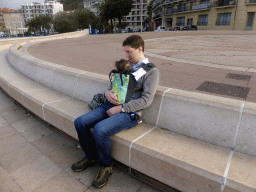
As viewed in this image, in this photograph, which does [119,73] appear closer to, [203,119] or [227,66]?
[203,119]

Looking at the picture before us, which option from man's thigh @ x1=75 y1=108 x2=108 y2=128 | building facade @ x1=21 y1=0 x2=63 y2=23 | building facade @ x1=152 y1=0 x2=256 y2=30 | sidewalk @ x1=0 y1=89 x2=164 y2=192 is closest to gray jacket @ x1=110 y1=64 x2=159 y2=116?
man's thigh @ x1=75 y1=108 x2=108 y2=128

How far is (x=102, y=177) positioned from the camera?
2.17 m

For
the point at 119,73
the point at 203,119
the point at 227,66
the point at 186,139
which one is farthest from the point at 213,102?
the point at 227,66

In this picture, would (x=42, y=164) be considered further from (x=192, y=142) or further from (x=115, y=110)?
(x=192, y=142)

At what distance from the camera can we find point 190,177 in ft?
5.71

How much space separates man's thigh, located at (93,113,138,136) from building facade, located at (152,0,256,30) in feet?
135

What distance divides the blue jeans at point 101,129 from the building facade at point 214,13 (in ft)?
135

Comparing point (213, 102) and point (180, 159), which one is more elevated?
point (213, 102)

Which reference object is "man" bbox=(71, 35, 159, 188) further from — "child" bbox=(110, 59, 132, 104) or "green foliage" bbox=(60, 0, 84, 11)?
"green foliage" bbox=(60, 0, 84, 11)

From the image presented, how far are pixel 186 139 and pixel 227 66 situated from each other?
5409 millimetres

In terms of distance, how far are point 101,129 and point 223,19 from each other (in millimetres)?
44249

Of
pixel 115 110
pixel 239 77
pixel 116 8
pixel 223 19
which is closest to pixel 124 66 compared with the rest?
pixel 115 110

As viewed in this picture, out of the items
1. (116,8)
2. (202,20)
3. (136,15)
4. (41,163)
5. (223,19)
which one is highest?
(136,15)

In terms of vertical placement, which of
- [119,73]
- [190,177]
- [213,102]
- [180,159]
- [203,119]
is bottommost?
[190,177]
